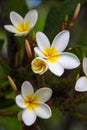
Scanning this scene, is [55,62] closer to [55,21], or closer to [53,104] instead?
[53,104]

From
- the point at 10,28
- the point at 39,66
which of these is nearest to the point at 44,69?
the point at 39,66

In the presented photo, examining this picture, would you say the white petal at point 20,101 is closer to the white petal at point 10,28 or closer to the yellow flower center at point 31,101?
the yellow flower center at point 31,101

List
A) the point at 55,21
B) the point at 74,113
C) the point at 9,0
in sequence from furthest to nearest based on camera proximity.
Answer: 1. the point at 9,0
2. the point at 55,21
3. the point at 74,113

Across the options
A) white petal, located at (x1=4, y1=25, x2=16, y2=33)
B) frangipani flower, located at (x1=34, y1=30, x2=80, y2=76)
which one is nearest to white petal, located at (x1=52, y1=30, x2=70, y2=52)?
frangipani flower, located at (x1=34, y1=30, x2=80, y2=76)

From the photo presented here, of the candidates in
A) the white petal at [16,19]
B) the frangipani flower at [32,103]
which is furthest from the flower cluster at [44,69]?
the white petal at [16,19]

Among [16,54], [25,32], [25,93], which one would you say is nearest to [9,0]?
[16,54]

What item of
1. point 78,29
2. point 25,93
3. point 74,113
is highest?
point 25,93

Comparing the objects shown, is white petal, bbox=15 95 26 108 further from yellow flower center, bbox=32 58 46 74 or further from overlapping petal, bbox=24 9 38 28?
overlapping petal, bbox=24 9 38 28
